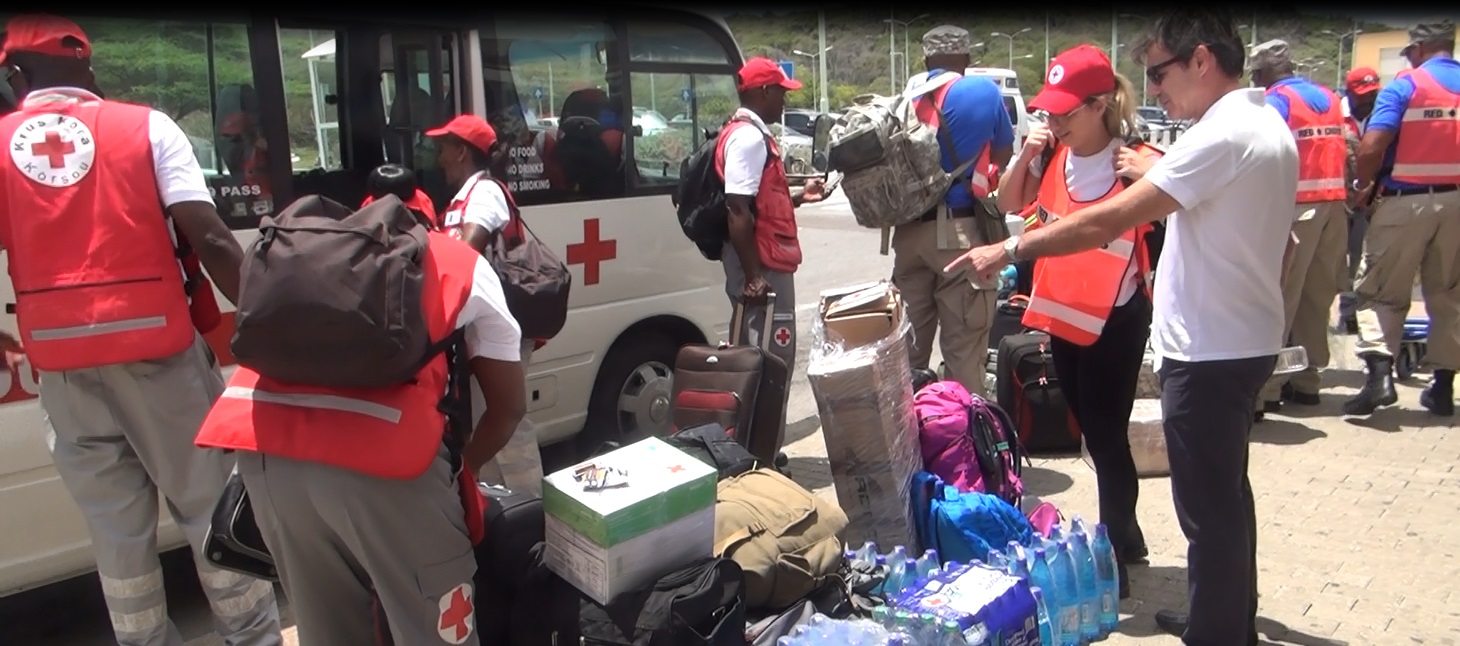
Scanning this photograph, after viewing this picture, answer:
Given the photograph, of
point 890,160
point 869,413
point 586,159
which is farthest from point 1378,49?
point 869,413

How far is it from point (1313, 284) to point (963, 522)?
3.79 meters

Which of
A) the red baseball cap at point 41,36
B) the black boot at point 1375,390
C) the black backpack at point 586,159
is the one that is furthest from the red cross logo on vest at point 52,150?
the black boot at point 1375,390

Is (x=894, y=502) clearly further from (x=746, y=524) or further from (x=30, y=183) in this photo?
(x=30, y=183)

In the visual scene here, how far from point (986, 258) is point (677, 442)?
4.11 ft

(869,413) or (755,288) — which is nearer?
(869,413)

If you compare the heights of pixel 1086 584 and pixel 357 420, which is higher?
pixel 357 420

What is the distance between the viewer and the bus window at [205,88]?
4105 millimetres

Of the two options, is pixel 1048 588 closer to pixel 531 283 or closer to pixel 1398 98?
pixel 531 283

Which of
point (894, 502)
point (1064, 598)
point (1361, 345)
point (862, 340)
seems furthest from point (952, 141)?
point (1361, 345)

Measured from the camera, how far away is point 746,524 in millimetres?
3277

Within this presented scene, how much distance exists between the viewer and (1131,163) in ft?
11.7

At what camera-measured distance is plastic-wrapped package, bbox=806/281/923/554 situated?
4.11 m

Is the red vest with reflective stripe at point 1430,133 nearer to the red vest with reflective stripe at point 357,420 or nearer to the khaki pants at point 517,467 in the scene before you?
the khaki pants at point 517,467

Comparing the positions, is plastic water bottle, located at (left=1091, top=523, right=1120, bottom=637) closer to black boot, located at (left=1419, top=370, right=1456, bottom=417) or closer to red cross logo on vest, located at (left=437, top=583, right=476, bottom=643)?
red cross logo on vest, located at (left=437, top=583, right=476, bottom=643)
